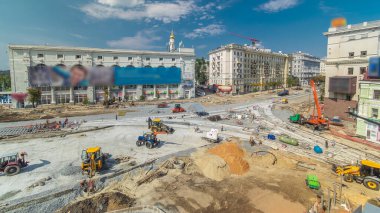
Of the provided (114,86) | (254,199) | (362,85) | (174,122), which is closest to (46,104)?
(114,86)

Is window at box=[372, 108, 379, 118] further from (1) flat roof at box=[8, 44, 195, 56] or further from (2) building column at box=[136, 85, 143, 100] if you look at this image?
(2) building column at box=[136, 85, 143, 100]

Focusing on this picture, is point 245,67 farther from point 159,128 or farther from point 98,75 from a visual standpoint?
point 159,128

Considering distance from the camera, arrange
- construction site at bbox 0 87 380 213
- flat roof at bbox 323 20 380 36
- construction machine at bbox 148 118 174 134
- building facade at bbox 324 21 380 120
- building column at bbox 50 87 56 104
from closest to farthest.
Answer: construction site at bbox 0 87 380 213, construction machine at bbox 148 118 174 134, flat roof at bbox 323 20 380 36, building facade at bbox 324 21 380 120, building column at bbox 50 87 56 104

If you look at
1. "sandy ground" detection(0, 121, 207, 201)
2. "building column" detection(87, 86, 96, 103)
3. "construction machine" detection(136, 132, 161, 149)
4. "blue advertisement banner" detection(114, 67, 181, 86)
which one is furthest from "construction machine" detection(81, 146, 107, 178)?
"blue advertisement banner" detection(114, 67, 181, 86)

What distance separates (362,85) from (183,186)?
30.6 meters

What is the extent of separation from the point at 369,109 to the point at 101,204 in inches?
1420

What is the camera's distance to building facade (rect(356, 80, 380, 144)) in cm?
2852

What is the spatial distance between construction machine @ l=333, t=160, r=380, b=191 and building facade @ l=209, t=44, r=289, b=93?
75229 mm

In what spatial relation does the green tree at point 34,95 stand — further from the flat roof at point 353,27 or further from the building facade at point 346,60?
the flat roof at point 353,27

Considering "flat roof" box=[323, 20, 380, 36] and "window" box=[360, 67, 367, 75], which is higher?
"flat roof" box=[323, 20, 380, 36]

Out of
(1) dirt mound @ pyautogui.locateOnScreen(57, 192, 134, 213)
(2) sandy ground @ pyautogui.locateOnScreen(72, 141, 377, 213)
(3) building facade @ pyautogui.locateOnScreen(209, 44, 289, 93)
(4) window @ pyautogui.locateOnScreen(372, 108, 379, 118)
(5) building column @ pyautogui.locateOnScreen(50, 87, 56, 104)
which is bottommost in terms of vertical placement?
(2) sandy ground @ pyautogui.locateOnScreen(72, 141, 377, 213)

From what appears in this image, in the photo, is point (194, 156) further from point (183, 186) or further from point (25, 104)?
point (25, 104)

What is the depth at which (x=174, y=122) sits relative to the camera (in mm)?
40594

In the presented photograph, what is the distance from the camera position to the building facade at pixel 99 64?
181ft
